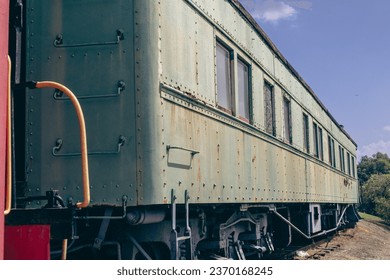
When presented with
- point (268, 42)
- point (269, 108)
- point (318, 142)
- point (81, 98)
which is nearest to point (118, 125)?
point (81, 98)

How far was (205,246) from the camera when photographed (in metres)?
6.22

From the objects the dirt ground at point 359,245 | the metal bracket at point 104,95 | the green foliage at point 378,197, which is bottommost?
the dirt ground at point 359,245

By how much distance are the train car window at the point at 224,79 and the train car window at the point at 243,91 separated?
0.94 ft

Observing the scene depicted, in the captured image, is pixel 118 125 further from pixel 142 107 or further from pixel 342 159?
pixel 342 159

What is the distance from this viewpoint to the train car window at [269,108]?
8024 millimetres

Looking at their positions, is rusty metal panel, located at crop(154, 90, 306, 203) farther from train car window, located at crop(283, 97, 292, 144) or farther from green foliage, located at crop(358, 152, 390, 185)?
green foliage, located at crop(358, 152, 390, 185)

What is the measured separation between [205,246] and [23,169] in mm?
2397

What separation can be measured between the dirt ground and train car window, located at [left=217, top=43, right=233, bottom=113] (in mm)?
5210

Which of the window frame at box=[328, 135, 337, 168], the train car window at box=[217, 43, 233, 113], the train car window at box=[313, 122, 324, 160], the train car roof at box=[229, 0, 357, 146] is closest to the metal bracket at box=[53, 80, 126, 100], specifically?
the train car window at box=[217, 43, 233, 113]

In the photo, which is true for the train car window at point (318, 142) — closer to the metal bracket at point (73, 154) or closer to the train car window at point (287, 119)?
the train car window at point (287, 119)

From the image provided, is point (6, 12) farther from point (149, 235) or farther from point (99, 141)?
point (149, 235)

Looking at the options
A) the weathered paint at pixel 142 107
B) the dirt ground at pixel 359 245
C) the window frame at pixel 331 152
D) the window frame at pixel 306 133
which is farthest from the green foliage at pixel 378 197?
the weathered paint at pixel 142 107

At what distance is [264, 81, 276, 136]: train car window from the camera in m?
8.02
